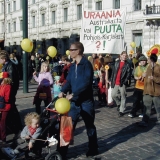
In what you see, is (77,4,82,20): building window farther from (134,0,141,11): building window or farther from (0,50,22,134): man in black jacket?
(0,50,22,134): man in black jacket

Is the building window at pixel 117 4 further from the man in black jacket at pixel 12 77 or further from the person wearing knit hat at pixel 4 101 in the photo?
the person wearing knit hat at pixel 4 101

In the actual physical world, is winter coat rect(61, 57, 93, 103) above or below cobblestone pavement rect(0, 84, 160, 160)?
above

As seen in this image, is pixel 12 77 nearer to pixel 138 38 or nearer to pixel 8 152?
pixel 8 152

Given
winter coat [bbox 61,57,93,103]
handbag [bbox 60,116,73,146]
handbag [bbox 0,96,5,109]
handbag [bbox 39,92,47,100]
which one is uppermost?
winter coat [bbox 61,57,93,103]

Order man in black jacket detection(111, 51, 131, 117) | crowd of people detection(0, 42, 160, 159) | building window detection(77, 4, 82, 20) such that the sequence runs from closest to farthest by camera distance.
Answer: crowd of people detection(0, 42, 160, 159), man in black jacket detection(111, 51, 131, 117), building window detection(77, 4, 82, 20)

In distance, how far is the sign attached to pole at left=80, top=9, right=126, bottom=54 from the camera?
1017 cm

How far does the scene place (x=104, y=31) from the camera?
1039 cm

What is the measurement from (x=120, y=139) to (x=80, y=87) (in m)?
2.05

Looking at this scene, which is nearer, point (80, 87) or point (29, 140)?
point (29, 140)

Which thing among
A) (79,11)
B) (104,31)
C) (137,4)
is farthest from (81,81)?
(79,11)

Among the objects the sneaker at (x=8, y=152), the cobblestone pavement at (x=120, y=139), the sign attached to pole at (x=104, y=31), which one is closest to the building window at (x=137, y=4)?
the sign attached to pole at (x=104, y=31)

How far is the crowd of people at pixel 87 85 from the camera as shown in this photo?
18.1 feet

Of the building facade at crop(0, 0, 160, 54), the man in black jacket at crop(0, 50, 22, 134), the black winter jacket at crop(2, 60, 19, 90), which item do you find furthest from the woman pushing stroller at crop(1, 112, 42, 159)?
the building facade at crop(0, 0, 160, 54)

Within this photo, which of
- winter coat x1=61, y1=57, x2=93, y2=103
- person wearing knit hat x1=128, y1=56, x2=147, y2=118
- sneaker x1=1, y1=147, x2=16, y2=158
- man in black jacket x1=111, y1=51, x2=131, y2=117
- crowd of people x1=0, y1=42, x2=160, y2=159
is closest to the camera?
sneaker x1=1, y1=147, x2=16, y2=158
